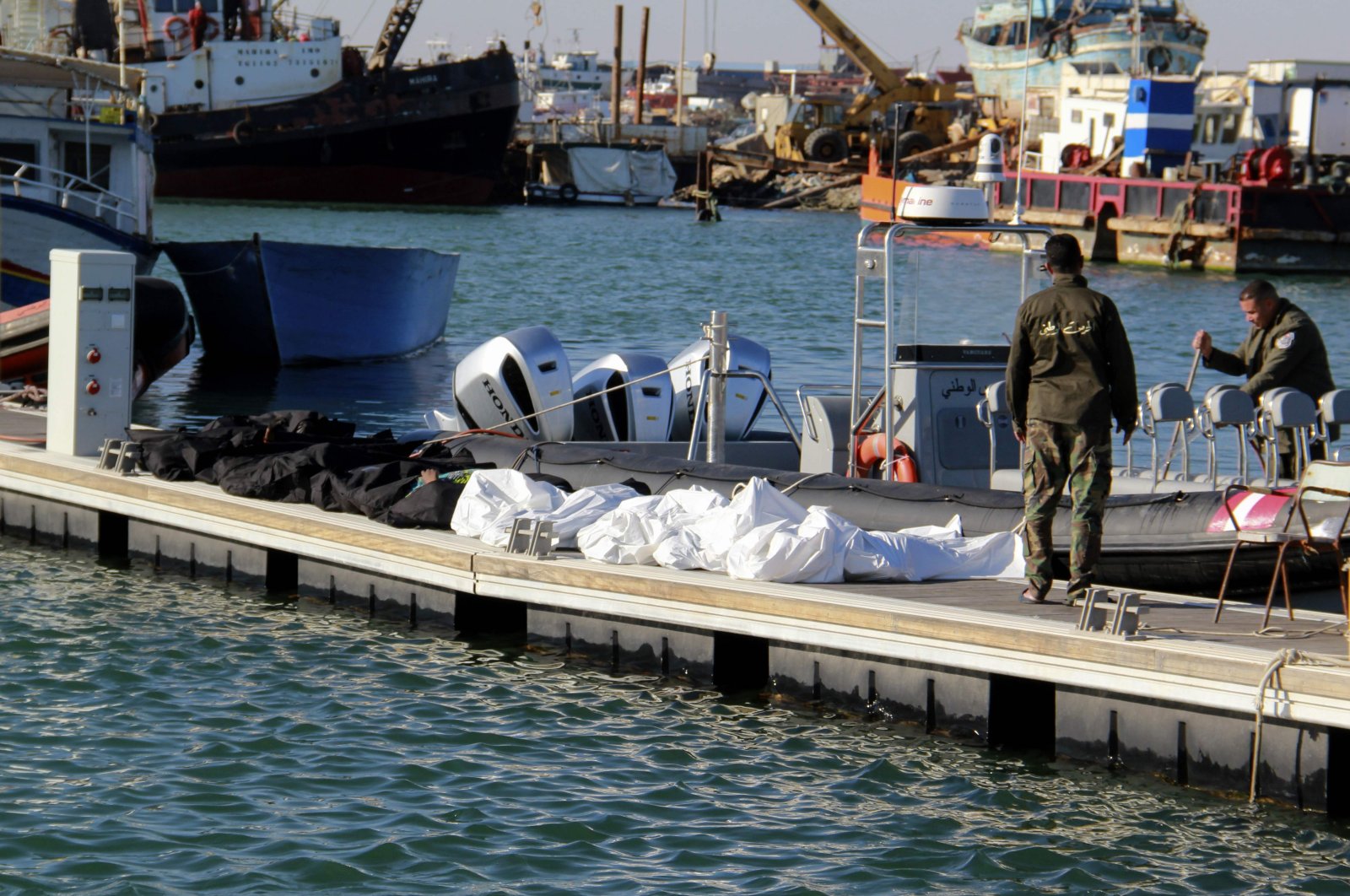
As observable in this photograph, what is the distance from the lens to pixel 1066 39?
9256 centimetres

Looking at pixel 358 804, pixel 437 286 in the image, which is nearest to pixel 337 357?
pixel 437 286

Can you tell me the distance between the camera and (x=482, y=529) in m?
9.16

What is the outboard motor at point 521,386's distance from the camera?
12.4m

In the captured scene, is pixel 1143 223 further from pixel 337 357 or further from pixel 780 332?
pixel 337 357

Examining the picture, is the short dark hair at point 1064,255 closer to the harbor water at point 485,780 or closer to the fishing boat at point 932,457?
the fishing boat at point 932,457

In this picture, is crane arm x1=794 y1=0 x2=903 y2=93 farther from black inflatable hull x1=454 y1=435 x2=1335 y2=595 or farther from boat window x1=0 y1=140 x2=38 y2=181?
black inflatable hull x1=454 y1=435 x2=1335 y2=595

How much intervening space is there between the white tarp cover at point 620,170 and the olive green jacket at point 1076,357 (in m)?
69.9

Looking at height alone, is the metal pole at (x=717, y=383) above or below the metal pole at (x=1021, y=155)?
below

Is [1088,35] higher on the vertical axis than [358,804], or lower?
higher

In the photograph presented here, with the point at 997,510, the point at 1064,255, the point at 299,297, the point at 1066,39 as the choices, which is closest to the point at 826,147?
the point at 1066,39

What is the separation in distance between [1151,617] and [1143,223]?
38.4m

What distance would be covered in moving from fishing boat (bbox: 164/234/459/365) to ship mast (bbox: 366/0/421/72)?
4253cm

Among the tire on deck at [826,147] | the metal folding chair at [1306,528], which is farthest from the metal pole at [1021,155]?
the tire on deck at [826,147]

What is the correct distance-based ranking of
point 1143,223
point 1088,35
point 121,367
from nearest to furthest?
point 121,367, point 1143,223, point 1088,35
